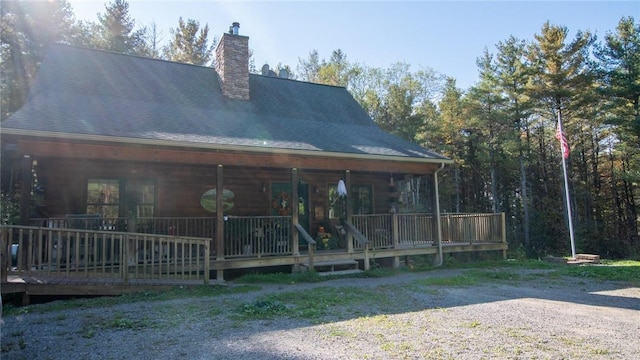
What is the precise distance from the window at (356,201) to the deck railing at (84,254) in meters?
4.99

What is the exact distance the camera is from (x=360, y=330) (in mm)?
4746

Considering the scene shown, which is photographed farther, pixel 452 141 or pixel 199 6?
pixel 452 141

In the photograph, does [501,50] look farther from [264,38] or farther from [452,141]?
[264,38]

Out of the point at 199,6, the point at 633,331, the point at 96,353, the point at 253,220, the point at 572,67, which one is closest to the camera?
the point at 96,353

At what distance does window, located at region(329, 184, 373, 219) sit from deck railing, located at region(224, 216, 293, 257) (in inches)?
108

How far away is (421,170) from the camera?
1139 centimetres

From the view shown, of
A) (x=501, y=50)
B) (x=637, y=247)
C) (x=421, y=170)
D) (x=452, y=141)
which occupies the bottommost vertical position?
(x=637, y=247)

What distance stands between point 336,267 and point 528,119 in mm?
17424

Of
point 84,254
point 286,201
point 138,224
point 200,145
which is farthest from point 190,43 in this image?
point 84,254

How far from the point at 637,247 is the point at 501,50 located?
38.7ft

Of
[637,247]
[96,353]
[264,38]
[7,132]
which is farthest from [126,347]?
[637,247]

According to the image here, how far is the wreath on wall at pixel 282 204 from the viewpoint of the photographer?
11.8m

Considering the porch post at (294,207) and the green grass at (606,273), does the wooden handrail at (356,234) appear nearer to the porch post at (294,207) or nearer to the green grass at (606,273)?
the porch post at (294,207)

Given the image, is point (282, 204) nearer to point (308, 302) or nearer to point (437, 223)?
point (437, 223)
